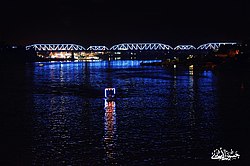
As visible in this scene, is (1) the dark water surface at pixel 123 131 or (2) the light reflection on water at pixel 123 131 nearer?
(1) the dark water surface at pixel 123 131

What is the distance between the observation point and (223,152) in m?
9.34

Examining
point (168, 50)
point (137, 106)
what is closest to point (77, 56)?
point (168, 50)

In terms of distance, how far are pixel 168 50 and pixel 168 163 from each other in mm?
126078

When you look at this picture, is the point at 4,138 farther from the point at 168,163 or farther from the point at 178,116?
the point at 178,116

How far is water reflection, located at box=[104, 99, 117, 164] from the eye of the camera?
30.0 feet

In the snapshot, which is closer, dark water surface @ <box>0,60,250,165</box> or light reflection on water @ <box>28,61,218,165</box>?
dark water surface @ <box>0,60,250,165</box>

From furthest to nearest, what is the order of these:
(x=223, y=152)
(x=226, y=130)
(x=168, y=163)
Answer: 1. (x=226, y=130)
2. (x=223, y=152)
3. (x=168, y=163)

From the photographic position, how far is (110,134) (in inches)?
448

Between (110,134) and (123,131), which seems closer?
(110,134)

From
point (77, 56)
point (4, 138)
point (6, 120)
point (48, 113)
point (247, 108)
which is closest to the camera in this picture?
point (4, 138)

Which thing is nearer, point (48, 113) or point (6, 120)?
point (6, 120)

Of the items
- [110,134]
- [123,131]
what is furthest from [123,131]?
[110,134]

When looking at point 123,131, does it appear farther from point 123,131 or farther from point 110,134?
point 110,134

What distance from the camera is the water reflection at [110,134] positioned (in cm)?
916
